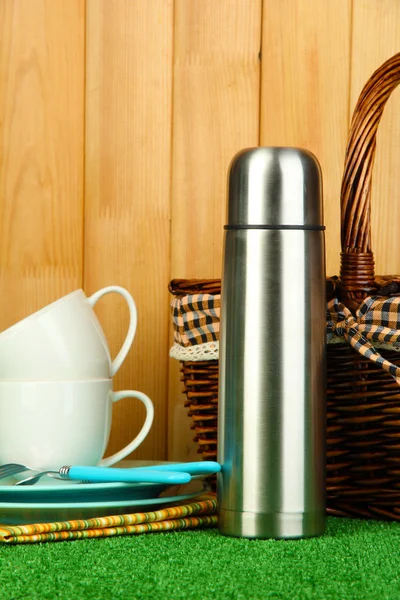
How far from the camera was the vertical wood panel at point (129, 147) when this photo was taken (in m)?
1.13

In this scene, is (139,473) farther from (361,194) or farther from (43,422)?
(361,194)

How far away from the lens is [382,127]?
1.11 m

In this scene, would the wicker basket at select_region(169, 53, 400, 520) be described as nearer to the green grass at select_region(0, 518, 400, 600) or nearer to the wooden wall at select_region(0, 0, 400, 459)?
the green grass at select_region(0, 518, 400, 600)

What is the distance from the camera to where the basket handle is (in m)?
0.80

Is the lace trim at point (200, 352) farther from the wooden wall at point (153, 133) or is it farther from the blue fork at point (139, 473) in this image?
the wooden wall at point (153, 133)

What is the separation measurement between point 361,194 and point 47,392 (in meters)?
0.36

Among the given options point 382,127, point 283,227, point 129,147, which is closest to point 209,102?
point 129,147

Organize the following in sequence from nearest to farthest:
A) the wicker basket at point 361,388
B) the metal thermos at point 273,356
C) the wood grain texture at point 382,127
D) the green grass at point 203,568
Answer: the green grass at point 203,568, the metal thermos at point 273,356, the wicker basket at point 361,388, the wood grain texture at point 382,127

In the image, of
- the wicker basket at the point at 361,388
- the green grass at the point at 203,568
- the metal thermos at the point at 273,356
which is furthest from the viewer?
the wicker basket at the point at 361,388

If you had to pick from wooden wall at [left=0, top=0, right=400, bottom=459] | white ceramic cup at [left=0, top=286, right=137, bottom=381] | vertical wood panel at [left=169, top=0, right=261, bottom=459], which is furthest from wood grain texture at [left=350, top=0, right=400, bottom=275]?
white ceramic cup at [left=0, top=286, right=137, bottom=381]

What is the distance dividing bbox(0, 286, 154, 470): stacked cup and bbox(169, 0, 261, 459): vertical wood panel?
0.35m

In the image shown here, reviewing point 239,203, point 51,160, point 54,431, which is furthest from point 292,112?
point 54,431

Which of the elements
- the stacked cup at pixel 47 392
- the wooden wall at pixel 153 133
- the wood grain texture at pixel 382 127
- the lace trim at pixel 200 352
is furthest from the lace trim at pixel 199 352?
the wood grain texture at pixel 382 127

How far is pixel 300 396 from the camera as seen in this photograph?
2.30ft
